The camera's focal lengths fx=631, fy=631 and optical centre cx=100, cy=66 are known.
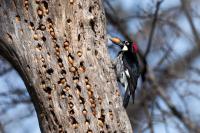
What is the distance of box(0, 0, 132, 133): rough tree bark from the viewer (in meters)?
3.84

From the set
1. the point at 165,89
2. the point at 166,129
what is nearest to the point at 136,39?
the point at 165,89

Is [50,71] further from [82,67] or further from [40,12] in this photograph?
[40,12]

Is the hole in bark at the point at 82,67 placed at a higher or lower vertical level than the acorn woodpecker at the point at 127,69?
lower

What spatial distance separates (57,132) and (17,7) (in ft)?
2.68

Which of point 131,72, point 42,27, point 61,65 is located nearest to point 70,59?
point 61,65

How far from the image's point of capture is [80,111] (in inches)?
151

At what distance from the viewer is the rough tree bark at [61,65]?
3.84 m

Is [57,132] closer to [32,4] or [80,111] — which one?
[80,111]

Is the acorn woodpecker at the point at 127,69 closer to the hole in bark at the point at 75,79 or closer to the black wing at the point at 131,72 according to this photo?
the black wing at the point at 131,72

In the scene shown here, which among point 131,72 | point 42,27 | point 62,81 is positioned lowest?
point 62,81

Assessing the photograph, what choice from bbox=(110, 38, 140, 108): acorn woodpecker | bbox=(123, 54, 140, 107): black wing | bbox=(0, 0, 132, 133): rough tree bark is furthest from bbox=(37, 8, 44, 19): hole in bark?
bbox=(123, 54, 140, 107): black wing

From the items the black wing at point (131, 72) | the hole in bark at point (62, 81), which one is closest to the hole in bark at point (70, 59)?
the hole in bark at point (62, 81)

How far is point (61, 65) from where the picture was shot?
3879 millimetres

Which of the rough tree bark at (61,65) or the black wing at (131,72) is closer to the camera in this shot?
the rough tree bark at (61,65)
